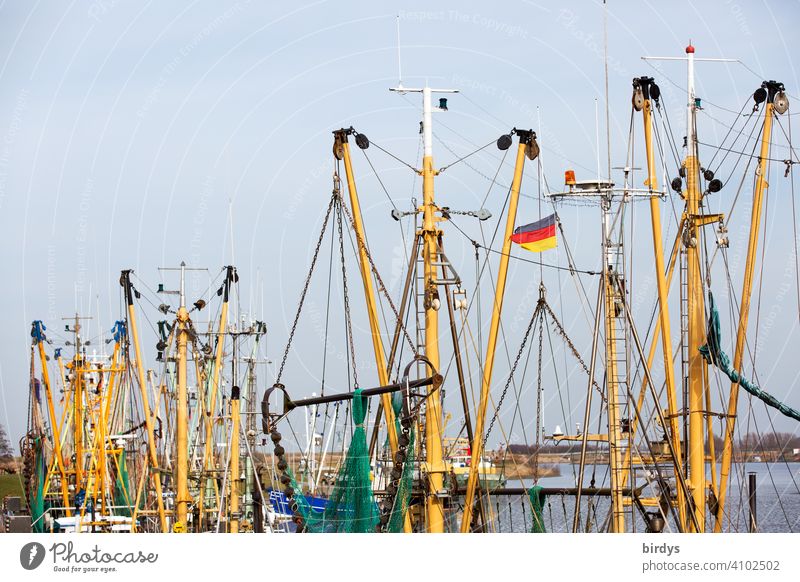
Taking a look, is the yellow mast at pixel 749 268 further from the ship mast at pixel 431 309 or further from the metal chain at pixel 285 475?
the metal chain at pixel 285 475

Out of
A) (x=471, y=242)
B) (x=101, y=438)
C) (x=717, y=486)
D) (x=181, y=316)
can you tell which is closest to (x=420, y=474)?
(x=471, y=242)

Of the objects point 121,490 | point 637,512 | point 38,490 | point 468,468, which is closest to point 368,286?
point 468,468

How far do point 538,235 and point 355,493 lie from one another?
5.07 meters

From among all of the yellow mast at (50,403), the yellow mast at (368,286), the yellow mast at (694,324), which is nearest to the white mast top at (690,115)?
the yellow mast at (694,324)

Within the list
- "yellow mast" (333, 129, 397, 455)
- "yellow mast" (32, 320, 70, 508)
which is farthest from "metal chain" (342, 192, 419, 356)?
"yellow mast" (32, 320, 70, 508)

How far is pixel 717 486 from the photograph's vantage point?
24.4 m

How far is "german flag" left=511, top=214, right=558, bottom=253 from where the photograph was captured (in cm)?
2227

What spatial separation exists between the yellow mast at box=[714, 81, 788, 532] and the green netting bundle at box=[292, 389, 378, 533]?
596cm

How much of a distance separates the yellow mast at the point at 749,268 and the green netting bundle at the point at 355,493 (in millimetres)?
5964

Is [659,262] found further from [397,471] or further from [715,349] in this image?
[397,471]

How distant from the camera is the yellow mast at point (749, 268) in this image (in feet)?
75.5
